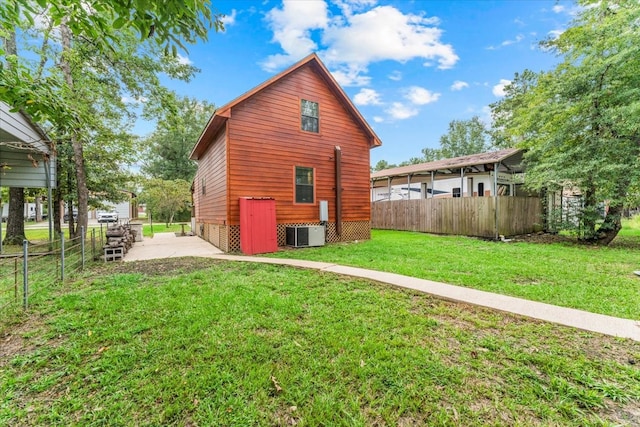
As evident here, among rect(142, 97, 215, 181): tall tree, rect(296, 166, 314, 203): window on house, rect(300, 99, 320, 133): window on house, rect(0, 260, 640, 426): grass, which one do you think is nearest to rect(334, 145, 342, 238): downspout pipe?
rect(296, 166, 314, 203): window on house

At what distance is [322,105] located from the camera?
10.4 m

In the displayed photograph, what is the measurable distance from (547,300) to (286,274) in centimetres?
432

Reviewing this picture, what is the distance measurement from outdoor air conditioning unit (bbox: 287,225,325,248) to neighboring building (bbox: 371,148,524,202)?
7791 millimetres

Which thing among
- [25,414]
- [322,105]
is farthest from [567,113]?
[25,414]

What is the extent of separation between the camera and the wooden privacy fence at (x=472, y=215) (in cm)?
1170

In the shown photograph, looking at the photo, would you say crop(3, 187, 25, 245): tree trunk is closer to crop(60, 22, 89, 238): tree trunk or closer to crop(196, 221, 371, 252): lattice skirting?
crop(60, 22, 89, 238): tree trunk

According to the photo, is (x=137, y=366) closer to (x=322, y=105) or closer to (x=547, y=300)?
(x=547, y=300)

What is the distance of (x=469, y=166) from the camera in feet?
43.2

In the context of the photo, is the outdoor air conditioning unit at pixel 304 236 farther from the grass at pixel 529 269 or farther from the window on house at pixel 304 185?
the window on house at pixel 304 185

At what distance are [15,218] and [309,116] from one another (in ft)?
37.8

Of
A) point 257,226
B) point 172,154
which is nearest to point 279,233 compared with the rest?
point 257,226

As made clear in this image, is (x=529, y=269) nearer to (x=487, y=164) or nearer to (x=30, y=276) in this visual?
(x=487, y=164)

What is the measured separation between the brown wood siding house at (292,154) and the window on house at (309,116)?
0.03m

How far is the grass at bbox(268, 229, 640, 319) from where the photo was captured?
13.4 ft
